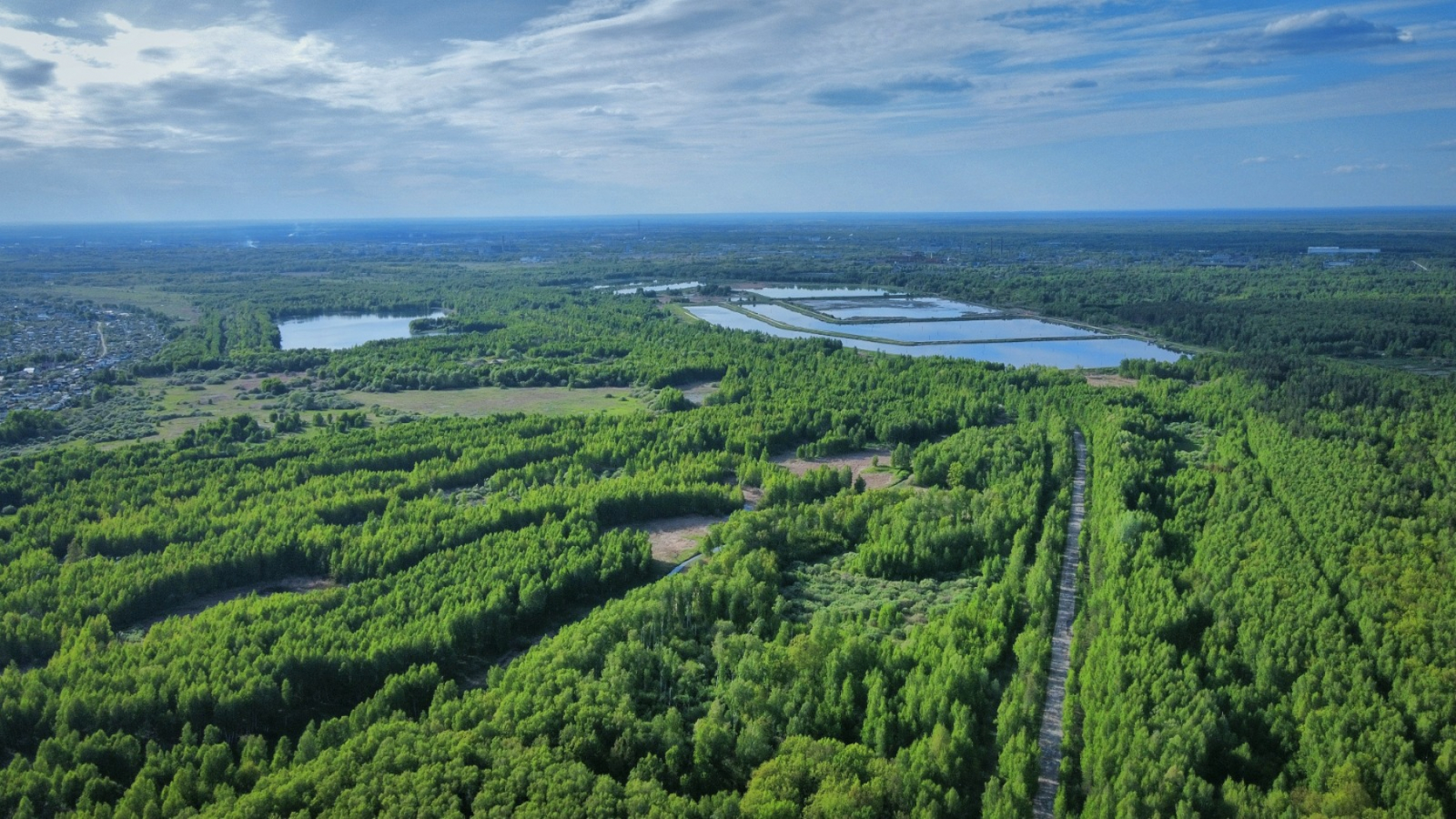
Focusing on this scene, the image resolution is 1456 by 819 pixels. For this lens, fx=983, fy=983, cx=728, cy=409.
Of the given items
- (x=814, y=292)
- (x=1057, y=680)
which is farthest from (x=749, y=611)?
(x=814, y=292)

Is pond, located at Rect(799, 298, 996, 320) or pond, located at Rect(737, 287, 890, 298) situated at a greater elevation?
pond, located at Rect(737, 287, 890, 298)

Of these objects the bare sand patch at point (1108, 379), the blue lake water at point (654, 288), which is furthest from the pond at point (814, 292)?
the bare sand patch at point (1108, 379)

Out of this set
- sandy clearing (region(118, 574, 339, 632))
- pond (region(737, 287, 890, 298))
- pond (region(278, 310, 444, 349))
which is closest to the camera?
sandy clearing (region(118, 574, 339, 632))

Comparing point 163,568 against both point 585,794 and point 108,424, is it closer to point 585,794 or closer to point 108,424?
point 585,794

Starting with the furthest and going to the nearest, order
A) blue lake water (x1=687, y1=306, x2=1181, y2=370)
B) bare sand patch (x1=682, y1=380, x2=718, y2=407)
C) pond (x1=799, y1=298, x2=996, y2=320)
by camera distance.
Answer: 1. pond (x1=799, y1=298, x2=996, y2=320)
2. blue lake water (x1=687, y1=306, x2=1181, y2=370)
3. bare sand patch (x1=682, y1=380, x2=718, y2=407)

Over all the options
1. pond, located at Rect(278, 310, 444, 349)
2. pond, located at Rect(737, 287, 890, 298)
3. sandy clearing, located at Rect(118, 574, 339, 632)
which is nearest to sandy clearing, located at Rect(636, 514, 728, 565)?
sandy clearing, located at Rect(118, 574, 339, 632)

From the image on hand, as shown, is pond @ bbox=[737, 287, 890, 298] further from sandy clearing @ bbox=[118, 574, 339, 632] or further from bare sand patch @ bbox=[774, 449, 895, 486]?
sandy clearing @ bbox=[118, 574, 339, 632]
